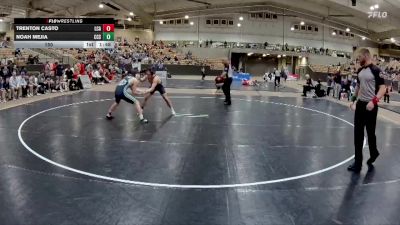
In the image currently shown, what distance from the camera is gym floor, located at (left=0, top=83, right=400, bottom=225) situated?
13.6 feet

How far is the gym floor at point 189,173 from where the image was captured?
414 centimetres

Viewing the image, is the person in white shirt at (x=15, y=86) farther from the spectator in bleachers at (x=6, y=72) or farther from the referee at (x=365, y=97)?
the referee at (x=365, y=97)

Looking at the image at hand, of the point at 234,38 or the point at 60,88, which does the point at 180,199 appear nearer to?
the point at 60,88

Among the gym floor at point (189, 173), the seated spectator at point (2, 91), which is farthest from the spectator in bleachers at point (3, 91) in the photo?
the gym floor at point (189, 173)

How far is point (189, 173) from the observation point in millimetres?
5672

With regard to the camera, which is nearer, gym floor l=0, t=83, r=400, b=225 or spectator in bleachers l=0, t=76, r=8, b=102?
gym floor l=0, t=83, r=400, b=225

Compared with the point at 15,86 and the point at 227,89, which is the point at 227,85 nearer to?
the point at 227,89

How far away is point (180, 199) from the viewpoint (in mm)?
4555

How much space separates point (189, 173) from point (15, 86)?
12.0 m
